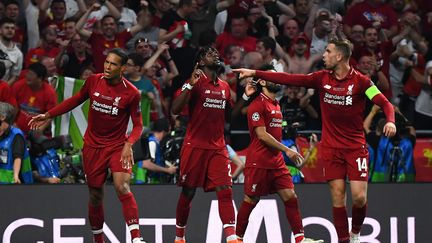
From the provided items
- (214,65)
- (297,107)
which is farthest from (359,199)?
(297,107)

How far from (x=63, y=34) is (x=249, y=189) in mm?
5625

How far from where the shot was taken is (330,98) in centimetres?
1395

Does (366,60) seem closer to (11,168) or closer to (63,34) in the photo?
(63,34)

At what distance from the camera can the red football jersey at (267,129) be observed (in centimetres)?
1468

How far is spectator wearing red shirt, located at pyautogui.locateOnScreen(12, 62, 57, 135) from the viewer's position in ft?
57.6

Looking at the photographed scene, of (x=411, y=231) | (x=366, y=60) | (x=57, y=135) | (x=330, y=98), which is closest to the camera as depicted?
(x=330, y=98)

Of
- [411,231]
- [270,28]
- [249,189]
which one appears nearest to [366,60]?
[270,28]

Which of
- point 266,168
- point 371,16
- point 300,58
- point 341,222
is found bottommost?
point 341,222

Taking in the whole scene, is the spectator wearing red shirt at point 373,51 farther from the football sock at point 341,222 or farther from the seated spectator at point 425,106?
the football sock at point 341,222

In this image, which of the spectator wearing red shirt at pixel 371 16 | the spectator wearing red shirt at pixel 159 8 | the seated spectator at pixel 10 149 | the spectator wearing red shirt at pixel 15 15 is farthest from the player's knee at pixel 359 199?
the spectator wearing red shirt at pixel 15 15

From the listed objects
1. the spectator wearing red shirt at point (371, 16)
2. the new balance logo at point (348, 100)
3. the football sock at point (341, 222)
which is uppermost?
the spectator wearing red shirt at point (371, 16)

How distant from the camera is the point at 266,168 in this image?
14.8m

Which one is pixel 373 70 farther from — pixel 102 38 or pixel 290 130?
pixel 102 38

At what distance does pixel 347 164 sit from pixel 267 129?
3.97 ft
